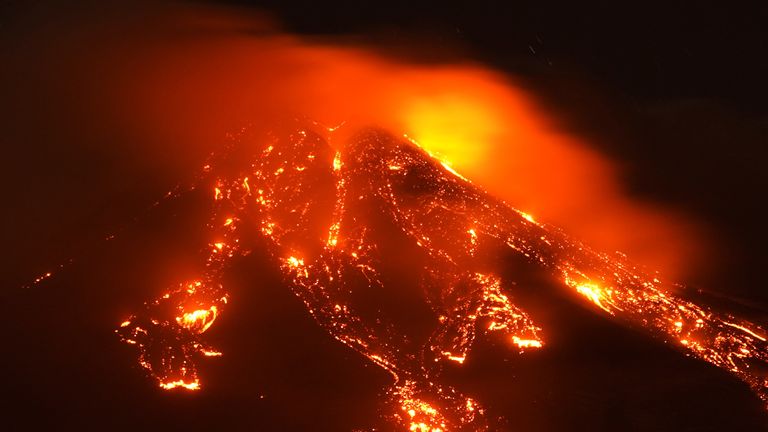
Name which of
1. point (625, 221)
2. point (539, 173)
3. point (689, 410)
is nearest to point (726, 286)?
point (625, 221)

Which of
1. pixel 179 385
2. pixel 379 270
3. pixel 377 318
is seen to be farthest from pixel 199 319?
pixel 379 270

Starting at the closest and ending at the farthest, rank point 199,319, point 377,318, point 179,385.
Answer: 1. point 179,385
2. point 199,319
3. point 377,318

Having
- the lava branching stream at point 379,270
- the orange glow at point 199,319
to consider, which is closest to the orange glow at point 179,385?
the lava branching stream at point 379,270

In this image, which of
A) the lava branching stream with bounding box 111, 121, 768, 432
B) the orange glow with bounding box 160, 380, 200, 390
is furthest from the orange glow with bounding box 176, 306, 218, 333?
the orange glow with bounding box 160, 380, 200, 390

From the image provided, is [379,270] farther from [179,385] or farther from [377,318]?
[179,385]

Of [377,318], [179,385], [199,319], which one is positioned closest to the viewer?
[179,385]

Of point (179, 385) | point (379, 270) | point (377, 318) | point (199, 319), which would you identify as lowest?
point (179, 385)

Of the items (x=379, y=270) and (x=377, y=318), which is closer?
(x=377, y=318)
